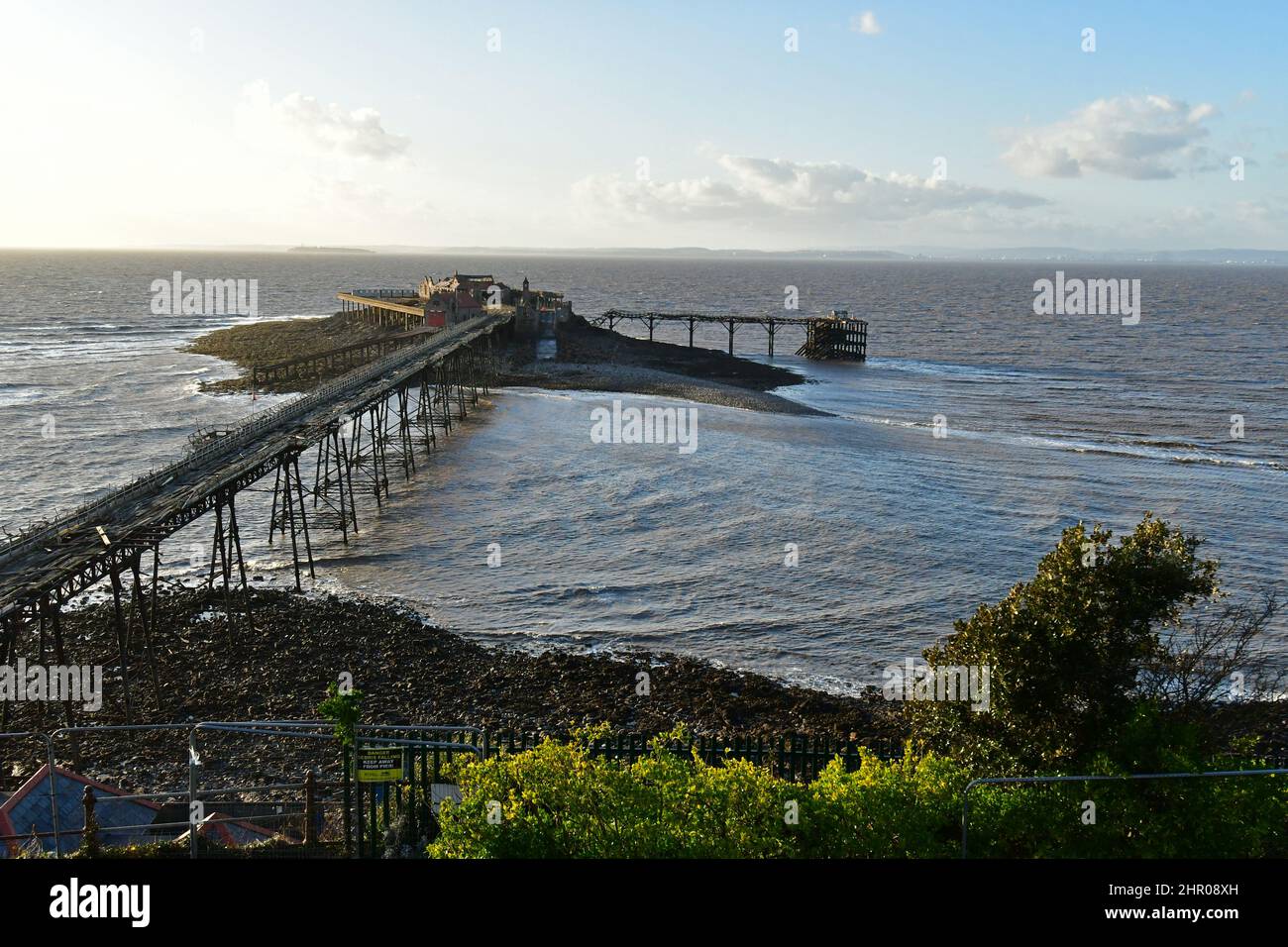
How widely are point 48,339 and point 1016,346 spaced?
103193 mm

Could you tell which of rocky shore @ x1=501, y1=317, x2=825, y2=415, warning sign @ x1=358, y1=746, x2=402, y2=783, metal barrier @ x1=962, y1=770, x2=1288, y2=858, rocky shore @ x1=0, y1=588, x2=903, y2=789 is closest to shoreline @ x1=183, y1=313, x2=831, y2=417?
rocky shore @ x1=501, y1=317, x2=825, y2=415

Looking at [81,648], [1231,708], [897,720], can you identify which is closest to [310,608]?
[81,648]

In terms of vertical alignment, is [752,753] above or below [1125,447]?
below

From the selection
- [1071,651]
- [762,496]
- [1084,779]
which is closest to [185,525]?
[762,496]

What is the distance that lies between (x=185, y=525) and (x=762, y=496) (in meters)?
23.0

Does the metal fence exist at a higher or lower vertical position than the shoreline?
lower

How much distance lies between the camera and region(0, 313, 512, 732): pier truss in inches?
895

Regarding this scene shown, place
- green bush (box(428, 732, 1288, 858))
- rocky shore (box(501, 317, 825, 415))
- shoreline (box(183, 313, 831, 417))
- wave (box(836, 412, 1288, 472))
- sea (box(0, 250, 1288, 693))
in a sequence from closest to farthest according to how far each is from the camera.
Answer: green bush (box(428, 732, 1288, 858)) < sea (box(0, 250, 1288, 693)) < wave (box(836, 412, 1288, 472)) < rocky shore (box(501, 317, 825, 415)) < shoreline (box(183, 313, 831, 417))

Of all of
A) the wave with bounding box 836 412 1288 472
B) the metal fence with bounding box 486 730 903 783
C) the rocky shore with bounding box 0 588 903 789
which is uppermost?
the wave with bounding box 836 412 1288 472

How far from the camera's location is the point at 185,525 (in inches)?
1271

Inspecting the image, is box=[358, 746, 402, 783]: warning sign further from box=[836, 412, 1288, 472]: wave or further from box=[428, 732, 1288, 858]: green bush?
box=[836, 412, 1288, 472]: wave

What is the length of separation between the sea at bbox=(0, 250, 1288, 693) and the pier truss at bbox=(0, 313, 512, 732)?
Result: 4.81 feet

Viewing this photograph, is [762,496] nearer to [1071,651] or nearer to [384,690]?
[384,690]
